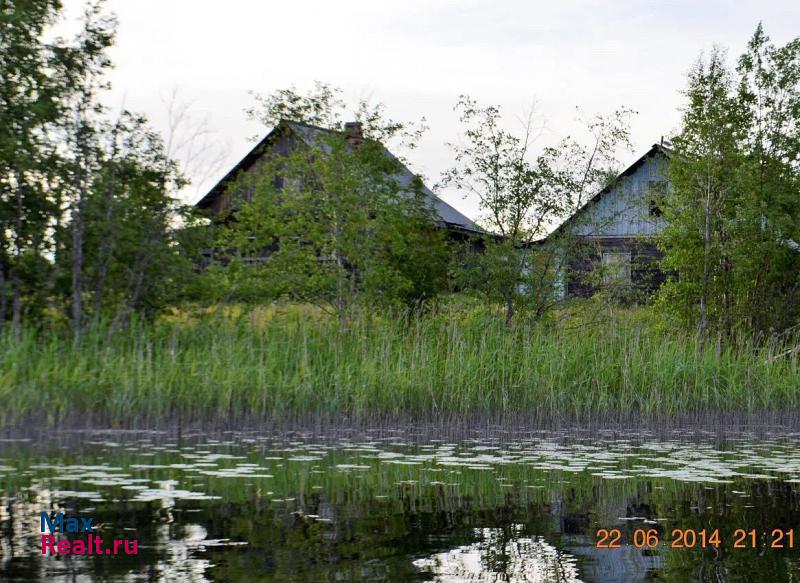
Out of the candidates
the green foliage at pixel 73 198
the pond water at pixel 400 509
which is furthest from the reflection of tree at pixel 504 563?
the green foliage at pixel 73 198

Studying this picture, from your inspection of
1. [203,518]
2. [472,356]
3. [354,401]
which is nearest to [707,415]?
[472,356]

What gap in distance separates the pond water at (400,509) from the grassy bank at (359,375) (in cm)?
89

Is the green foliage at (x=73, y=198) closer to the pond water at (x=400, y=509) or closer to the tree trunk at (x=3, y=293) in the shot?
the tree trunk at (x=3, y=293)

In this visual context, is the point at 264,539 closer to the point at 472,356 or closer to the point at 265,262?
the point at 472,356

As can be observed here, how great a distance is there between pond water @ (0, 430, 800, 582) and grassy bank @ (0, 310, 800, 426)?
89cm

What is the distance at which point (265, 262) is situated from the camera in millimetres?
17500

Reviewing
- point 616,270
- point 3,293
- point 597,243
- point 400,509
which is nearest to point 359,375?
point 3,293

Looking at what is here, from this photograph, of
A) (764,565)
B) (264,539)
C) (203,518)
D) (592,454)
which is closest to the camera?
(764,565)

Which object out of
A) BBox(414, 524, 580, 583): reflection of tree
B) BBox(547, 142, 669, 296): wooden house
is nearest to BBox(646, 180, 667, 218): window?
BBox(547, 142, 669, 296): wooden house

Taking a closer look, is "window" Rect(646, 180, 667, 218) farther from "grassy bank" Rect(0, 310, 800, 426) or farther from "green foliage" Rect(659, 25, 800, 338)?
"grassy bank" Rect(0, 310, 800, 426)

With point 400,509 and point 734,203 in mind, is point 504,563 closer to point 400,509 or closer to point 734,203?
point 400,509

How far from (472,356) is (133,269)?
4.86 m

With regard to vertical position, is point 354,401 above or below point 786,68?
below

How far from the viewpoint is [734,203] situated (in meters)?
18.3
